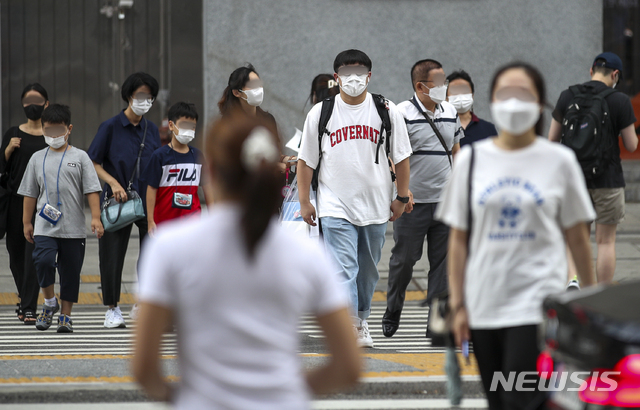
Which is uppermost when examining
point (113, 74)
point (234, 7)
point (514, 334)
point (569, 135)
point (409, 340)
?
point (234, 7)

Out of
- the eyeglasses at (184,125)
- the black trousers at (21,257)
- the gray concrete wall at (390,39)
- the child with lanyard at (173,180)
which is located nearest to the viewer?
the child with lanyard at (173,180)

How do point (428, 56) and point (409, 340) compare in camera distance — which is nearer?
point (409, 340)

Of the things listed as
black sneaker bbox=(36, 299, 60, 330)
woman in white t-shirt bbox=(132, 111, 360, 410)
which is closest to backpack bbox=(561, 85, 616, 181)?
black sneaker bbox=(36, 299, 60, 330)

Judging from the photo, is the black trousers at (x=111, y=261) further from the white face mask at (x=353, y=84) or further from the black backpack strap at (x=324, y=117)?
the white face mask at (x=353, y=84)

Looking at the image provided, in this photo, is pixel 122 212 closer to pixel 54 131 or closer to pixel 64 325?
pixel 54 131

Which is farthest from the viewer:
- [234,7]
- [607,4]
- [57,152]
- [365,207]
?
[607,4]

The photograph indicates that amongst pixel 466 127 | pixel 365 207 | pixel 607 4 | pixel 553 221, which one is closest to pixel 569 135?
pixel 466 127

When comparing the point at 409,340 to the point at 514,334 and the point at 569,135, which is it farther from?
the point at 514,334

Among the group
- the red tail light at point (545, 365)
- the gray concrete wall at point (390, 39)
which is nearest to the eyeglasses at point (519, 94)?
the red tail light at point (545, 365)

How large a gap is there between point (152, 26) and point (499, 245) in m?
12.1

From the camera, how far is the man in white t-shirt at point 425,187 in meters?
7.18

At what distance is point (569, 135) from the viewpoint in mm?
7523

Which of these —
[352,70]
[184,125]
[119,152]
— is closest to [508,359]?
[352,70]

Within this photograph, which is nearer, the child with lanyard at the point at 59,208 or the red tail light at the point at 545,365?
the red tail light at the point at 545,365
